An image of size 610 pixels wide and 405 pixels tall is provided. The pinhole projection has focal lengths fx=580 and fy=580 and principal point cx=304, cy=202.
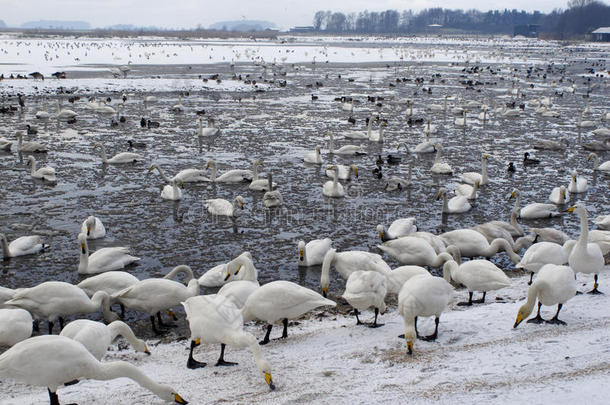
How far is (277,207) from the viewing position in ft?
39.6

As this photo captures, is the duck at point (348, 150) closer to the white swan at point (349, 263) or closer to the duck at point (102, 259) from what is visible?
the duck at point (102, 259)

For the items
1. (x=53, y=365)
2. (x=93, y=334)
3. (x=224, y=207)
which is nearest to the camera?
(x=53, y=365)

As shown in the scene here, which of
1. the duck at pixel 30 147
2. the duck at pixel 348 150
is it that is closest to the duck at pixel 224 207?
the duck at pixel 348 150

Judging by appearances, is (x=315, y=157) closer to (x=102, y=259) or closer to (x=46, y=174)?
(x=46, y=174)

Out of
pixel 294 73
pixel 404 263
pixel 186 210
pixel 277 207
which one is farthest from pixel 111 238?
pixel 294 73

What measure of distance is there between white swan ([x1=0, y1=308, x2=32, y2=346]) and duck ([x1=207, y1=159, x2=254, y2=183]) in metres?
8.09

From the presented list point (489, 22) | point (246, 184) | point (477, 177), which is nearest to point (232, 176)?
point (246, 184)

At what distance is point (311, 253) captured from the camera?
9.05 m

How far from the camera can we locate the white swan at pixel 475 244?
30.2 ft

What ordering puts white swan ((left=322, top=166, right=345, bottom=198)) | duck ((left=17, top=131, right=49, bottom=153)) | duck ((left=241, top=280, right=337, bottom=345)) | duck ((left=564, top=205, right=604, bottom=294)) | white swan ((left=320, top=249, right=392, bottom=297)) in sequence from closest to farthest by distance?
duck ((left=241, top=280, right=337, bottom=345)) → duck ((left=564, top=205, right=604, bottom=294)) → white swan ((left=320, top=249, right=392, bottom=297)) → white swan ((left=322, top=166, right=345, bottom=198)) → duck ((left=17, top=131, right=49, bottom=153))

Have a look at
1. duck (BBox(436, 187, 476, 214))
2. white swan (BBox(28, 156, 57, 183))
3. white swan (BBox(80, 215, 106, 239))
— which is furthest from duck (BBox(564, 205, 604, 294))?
white swan (BBox(28, 156, 57, 183))

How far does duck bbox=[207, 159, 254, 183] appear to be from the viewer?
14.0 m

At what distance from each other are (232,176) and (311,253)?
5.54m

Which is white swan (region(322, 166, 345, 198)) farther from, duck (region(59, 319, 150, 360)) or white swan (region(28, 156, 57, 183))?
duck (region(59, 319, 150, 360))
